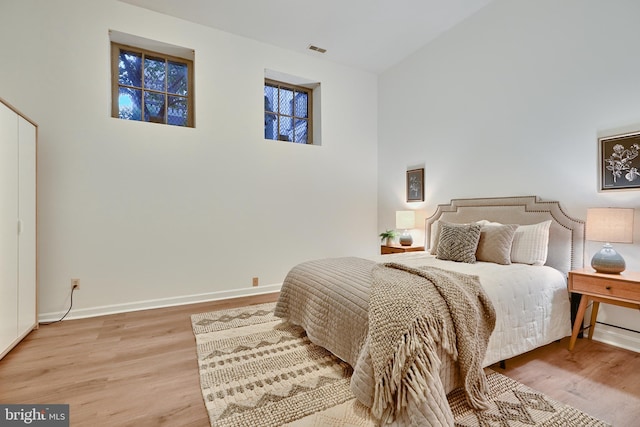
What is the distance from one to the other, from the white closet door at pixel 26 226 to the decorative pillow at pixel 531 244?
398 centimetres

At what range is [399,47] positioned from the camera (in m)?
3.95

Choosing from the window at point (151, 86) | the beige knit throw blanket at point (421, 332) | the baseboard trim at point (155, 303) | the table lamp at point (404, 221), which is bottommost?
the baseboard trim at point (155, 303)

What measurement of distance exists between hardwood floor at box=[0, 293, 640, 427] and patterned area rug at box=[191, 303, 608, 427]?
11 centimetres

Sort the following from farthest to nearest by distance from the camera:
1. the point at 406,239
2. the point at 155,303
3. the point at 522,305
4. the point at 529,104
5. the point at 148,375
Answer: the point at 406,239
the point at 155,303
the point at 529,104
the point at 522,305
the point at 148,375

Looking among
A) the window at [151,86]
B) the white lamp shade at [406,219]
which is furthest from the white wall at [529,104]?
the window at [151,86]

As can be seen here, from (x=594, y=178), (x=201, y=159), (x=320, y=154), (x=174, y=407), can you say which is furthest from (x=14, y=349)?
(x=594, y=178)

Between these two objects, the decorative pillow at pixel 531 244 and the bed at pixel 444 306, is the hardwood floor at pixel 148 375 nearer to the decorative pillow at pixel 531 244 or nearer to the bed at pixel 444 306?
the bed at pixel 444 306

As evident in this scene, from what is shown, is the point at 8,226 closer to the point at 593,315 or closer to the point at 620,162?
the point at 593,315

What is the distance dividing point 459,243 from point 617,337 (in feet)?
4.23

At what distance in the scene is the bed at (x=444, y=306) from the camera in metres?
1.32

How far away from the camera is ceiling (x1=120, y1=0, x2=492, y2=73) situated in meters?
3.08

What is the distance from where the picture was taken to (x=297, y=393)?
5.40 feet

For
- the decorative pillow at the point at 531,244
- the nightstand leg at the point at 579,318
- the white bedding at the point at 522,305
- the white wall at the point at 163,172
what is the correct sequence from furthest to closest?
1. the white wall at the point at 163,172
2. the decorative pillow at the point at 531,244
3. the nightstand leg at the point at 579,318
4. the white bedding at the point at 522,305

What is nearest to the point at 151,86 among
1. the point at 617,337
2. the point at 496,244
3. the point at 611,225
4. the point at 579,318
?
the point at 496,244
